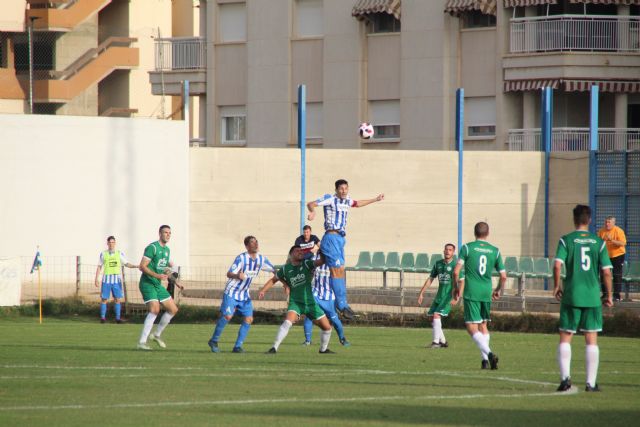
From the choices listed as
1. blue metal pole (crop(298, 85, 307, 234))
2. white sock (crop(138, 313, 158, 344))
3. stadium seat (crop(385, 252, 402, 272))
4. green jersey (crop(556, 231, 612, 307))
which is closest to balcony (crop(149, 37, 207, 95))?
blue metal pole (crop(298, 85, 307, 234))

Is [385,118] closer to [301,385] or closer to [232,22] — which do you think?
[232,22]

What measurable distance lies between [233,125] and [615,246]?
25.8 m

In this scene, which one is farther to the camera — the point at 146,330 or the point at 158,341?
the point at 158,341

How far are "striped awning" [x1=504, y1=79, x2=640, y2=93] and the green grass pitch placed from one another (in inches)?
937

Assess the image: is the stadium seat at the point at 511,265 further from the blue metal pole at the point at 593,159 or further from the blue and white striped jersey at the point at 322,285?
the blue and white striped jersey at the point at 322,285

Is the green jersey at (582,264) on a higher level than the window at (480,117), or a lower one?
lower

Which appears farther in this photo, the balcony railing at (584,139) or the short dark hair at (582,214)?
the balcony railing at (584,139)

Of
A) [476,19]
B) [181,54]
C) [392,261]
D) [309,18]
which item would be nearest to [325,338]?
[392,261]

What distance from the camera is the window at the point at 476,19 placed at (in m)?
49.1

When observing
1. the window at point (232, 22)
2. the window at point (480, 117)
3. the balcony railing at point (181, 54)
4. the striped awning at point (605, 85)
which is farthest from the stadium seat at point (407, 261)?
the balcony railing at point (181, 54)

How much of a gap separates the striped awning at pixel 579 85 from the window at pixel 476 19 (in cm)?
273

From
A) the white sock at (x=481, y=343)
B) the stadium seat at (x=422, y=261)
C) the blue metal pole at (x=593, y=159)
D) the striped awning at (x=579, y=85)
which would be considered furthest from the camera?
the striped awning at (x=579, y=85)

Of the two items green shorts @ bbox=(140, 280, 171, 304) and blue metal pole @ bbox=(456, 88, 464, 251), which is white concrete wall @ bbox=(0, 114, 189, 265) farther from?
green shorts @ bbox=(140, 280, 171, 304)

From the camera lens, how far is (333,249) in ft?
76.6
